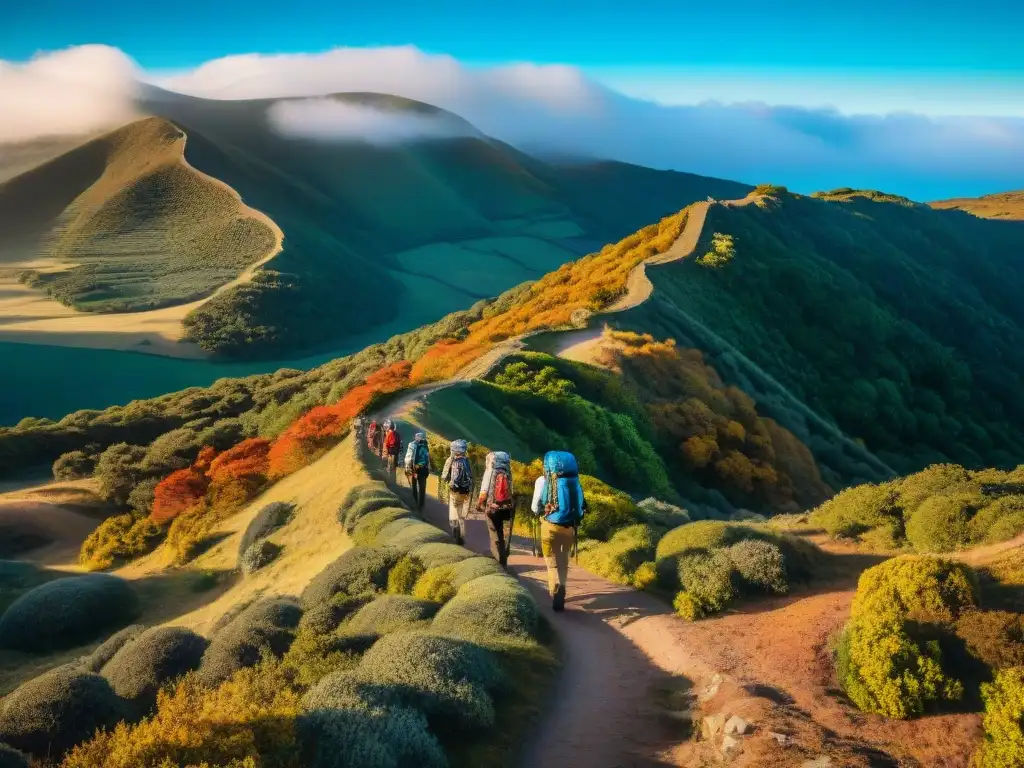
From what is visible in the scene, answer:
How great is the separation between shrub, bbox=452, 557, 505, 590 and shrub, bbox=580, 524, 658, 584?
1680mm

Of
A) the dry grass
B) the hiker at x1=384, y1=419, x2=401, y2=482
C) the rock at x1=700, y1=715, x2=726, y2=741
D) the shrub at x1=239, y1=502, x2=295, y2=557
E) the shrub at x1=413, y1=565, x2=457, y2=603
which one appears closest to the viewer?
the rock at x1=700, y1=715, x2=726, y2=741

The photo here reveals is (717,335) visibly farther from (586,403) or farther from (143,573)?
(143,573)

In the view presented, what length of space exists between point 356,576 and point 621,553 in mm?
3716

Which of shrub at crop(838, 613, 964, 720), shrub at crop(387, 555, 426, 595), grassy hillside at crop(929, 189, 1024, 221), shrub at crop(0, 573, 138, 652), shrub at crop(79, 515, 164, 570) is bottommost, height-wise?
shrub at crop(79, 515, 164, 570)

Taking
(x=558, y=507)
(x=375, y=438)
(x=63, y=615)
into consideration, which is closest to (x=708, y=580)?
(x=558, y=507)

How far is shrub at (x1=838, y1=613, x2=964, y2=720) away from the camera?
5.82 m

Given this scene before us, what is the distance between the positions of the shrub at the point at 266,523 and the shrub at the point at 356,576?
6285 mm

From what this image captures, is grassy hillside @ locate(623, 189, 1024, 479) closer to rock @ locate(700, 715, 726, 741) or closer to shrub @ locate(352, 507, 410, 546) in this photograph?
shrub @ locate(352, 507, 410, 546)

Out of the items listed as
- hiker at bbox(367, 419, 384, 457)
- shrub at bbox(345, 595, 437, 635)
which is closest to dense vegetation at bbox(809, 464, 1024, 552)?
shrub at bbox(345, 595, 437, 635)

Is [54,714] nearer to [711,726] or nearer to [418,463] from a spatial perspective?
[711,726]

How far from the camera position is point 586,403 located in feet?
73.8

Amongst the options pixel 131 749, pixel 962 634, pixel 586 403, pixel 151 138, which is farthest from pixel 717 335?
pixel 151 138

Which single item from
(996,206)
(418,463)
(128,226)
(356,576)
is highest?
(996,206)

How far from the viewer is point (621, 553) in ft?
33.8
